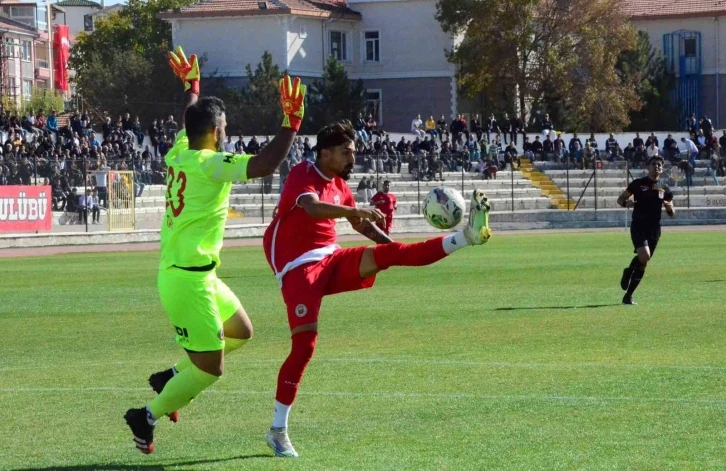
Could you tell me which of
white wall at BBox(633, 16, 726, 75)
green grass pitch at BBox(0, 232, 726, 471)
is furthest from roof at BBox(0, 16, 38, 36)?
green grass pitch at BBox(0, 232, 726, 471)

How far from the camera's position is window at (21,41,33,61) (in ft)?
325

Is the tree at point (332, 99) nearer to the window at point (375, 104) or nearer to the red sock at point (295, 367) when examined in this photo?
the window at point (375, 104)

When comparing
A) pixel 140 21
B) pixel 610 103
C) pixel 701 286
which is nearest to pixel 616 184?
pixel 610 103

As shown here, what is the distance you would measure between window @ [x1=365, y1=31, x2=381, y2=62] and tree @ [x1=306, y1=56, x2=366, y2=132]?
6914 mm

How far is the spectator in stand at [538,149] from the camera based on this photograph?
166 ft

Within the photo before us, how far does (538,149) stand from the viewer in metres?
51.1

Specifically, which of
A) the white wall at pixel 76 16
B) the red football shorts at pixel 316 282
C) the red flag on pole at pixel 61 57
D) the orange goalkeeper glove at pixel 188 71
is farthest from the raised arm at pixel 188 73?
the white wall at pixel 76 16

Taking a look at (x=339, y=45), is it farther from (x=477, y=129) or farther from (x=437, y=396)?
(x=437, y=396)

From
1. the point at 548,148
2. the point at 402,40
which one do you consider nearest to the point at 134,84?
the point at 402,40

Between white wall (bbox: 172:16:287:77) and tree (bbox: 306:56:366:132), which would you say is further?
white wall (bbox: 172:16:287:77)

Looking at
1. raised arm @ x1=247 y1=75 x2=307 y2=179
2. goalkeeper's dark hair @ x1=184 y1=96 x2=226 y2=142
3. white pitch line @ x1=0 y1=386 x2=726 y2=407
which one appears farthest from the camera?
white pitch line @ x1=0 y1=386 x2=726 y2=407

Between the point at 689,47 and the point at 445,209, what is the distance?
6630cm

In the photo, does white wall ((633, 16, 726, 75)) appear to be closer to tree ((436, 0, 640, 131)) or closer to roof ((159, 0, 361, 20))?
tree ((436, 0, 640, 131))

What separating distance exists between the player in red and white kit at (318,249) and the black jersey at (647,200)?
410 inches
